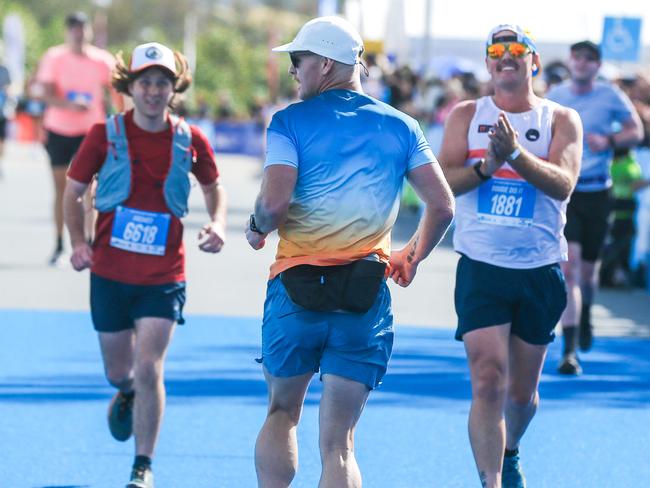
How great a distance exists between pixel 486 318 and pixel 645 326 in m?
7.32

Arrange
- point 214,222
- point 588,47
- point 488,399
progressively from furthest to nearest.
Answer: point 588,47 < point 214,222 < point 488,399

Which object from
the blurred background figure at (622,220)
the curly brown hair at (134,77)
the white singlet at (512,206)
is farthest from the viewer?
the blurred background figure at (622,220)

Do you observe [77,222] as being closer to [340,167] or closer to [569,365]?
→ [340,167]

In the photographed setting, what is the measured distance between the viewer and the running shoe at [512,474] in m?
6.86

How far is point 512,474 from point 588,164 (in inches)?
164

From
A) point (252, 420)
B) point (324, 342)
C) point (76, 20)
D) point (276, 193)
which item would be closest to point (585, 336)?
point (252, 420)

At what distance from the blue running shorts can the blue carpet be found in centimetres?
182

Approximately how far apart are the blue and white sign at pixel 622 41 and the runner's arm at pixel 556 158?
15.4 m

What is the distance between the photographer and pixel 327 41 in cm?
540

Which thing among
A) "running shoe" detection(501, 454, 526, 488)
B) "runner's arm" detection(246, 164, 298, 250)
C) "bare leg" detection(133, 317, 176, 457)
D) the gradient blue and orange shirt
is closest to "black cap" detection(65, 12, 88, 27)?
"bare leg" detection(133, 317, 176, 457)

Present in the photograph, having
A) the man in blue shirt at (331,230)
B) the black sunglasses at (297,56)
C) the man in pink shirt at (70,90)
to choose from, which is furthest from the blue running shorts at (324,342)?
the man in pink shirt at (70,90)

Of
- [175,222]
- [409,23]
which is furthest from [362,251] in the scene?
[409,23]

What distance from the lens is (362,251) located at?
18.0ft

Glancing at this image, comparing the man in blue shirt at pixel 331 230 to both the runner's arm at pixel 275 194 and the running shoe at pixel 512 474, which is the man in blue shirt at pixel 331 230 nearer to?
the runner's arm at pixel 275 194
